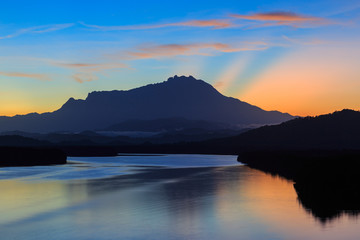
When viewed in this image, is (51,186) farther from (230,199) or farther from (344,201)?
(344,201)

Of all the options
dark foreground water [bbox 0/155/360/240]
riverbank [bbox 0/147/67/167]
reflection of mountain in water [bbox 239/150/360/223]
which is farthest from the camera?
riverbank [bbox 0/147/67/167]

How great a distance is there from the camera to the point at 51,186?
53.8 meters

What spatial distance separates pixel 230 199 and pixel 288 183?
16.1 metres

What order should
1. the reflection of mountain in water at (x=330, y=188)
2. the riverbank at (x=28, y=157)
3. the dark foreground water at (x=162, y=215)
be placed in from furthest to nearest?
the riverbank at (x=28, y=157), the reflection of mountain in water at (x=330, y=188), the dark foreground water at (x=162, y=215)

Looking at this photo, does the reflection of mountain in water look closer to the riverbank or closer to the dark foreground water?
the dark foreground water

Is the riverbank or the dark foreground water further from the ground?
the riverbank

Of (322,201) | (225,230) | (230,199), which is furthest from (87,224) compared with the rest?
(322,201)

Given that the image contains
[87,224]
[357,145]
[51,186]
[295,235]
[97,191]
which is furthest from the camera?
[357,145]

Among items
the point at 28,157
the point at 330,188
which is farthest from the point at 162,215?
the point at 28,157

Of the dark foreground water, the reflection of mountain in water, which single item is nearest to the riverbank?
the dark foreground water

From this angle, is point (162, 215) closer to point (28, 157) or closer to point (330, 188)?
point (330, 188)

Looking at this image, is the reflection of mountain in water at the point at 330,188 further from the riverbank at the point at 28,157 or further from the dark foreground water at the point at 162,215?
the riverbank at the point at 28,157

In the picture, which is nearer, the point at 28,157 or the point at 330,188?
the point at 330,188

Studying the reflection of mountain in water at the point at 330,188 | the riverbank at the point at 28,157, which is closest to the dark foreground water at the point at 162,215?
the reflection of mountain in water at the point at 330,188
